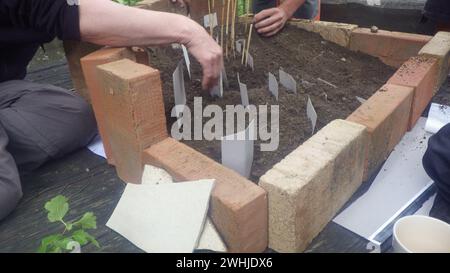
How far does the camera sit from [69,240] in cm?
111

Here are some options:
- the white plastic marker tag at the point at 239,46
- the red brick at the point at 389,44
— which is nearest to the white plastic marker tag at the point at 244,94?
the white plastic marker tag at the point at 239,46

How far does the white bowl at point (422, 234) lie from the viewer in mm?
1210

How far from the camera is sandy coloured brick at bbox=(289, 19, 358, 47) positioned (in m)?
2.49

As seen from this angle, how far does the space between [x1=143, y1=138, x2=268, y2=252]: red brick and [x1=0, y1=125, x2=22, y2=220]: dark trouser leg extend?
1.87 ft

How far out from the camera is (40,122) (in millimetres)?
1735

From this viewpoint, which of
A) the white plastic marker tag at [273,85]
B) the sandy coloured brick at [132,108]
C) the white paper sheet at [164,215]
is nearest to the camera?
the white paper sheet at [164,215]

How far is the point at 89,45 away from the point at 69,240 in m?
1.06

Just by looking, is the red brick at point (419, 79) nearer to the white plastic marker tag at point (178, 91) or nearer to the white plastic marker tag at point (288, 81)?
the white plastic marker tag at point (288, 81)

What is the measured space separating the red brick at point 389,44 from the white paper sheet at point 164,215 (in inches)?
63.3

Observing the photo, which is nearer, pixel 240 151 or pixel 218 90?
pixel 240 151

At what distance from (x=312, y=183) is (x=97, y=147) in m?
1.12

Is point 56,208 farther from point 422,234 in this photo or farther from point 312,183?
point 422,234

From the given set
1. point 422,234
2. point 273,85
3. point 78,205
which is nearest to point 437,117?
point 273,85
